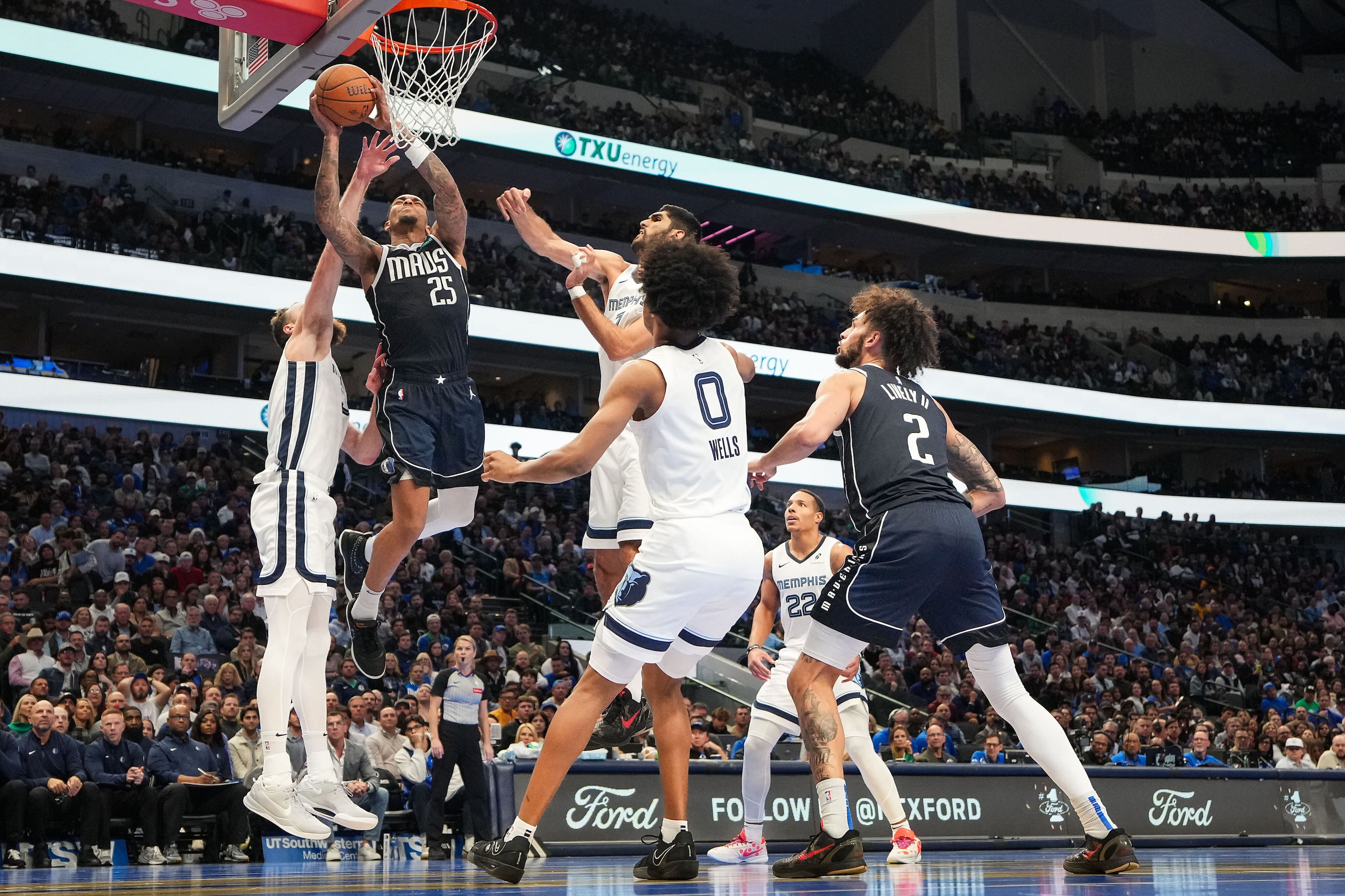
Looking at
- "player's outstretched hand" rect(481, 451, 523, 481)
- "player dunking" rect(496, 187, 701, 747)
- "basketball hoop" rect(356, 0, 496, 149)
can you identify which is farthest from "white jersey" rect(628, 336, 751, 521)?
"basketball hoop" rect(356, 0, 496, 149)

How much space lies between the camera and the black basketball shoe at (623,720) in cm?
741

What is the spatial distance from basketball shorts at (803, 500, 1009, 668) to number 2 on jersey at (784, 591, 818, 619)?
3.46m

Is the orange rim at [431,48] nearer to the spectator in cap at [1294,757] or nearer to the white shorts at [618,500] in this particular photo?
the white shorts at [618,500]

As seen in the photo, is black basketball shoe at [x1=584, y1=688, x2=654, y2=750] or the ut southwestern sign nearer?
black basketball shoe at [x1=584, y1=688, x2=654, y2=750]

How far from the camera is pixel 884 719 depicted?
1841cm

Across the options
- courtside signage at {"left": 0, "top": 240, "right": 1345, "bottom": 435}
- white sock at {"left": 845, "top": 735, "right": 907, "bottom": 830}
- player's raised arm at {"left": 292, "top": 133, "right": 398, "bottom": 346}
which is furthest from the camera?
courtside signage at {"left": 0, "top": 240, "right": 1345, "bottom": 435}

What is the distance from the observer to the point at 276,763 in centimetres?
655

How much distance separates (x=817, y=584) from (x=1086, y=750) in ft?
27.9

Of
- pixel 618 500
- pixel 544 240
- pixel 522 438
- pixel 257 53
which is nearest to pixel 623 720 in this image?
pixel 618 500

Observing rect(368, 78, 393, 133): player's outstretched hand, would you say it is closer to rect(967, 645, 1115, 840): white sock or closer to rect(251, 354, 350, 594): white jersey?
rect(251, 354, 350, 594): white jersey

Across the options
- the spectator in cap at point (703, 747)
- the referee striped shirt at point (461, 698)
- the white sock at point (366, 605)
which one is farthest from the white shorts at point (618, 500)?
the spectator in cap at point (703, 747)

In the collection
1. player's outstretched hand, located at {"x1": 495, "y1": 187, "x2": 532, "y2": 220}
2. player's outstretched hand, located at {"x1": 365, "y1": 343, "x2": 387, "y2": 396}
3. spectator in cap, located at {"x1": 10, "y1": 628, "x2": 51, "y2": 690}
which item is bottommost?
spectator in cap, located at {"x1": 10, "y1": 628, "x2": 51, "y2": 690}

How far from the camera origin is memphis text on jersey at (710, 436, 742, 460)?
5.70 metres

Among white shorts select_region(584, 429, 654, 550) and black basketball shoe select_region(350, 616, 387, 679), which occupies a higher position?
white shorts select_region(584, 429, 654, 550)
